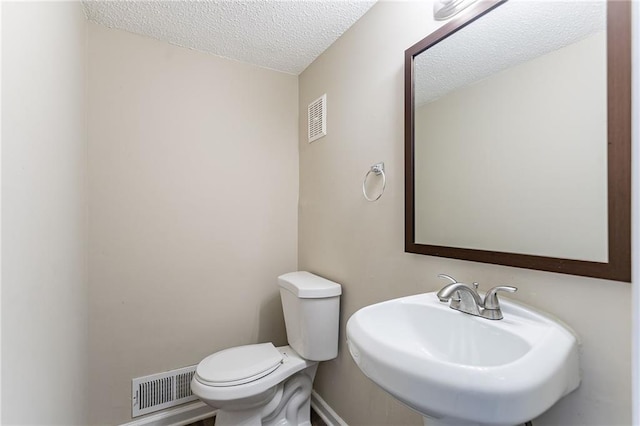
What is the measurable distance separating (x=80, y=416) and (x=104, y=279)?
1.98 ft

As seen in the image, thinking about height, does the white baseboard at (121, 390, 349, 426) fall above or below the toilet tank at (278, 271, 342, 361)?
below

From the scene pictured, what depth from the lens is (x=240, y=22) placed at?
57.4 inches

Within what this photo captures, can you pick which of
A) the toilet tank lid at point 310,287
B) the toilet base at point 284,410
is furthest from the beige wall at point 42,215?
the toilet tank lid at point 310,287

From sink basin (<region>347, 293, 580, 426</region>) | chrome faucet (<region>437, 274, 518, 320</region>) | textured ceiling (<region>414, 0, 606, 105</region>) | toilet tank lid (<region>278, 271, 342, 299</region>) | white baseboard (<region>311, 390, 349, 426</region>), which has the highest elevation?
textured ceiling (<region>414, 0, 606, 105</region>)

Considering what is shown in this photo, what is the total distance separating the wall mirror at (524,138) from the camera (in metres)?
0.66

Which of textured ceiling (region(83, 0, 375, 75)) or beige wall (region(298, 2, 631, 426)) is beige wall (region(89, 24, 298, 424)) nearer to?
textured ceiling (region(83, 0, 375, 75))

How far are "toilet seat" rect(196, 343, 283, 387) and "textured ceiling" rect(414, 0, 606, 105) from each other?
1.38 m

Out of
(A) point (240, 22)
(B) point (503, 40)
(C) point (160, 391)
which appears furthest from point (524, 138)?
(C) point (160, 391)

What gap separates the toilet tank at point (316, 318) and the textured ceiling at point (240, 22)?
1.36m

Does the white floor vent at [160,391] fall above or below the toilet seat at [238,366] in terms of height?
below

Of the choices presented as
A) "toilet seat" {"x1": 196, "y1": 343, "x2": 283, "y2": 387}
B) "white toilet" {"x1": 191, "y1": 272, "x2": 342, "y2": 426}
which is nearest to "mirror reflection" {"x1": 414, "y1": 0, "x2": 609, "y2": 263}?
"white toilet" {"x1": 191, "y1": 272, "x2": 342, "y2": 426}

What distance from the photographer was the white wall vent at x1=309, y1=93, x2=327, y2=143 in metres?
1.70

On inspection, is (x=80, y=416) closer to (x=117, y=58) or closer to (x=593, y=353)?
(x=117, y=58)

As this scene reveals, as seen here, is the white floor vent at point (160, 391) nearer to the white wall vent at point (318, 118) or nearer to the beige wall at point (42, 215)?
the beige wall at point (42, 215)
